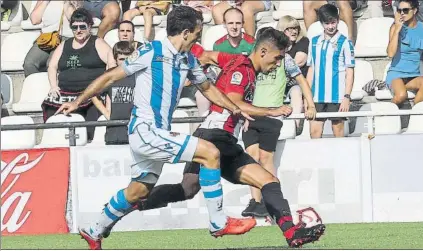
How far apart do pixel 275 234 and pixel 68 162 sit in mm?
2711

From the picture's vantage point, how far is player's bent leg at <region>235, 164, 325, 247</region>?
9.09 m

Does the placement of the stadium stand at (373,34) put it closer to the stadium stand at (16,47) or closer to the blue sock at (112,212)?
the stadium stand at (16,47)

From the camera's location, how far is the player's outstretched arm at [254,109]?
921 cm

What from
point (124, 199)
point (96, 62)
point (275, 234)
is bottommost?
point (275, 234)

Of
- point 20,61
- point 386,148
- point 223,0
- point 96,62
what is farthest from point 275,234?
point 20,61

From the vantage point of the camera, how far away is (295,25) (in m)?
13.0

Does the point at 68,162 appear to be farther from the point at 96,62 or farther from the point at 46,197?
the point at 96,62

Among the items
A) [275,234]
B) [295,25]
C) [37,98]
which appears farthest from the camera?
[37,98]

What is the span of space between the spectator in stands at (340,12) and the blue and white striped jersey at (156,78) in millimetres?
5295

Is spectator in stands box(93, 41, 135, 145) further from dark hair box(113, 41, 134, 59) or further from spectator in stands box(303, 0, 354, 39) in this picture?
spectator in stands box(303, 0, 354, 39)

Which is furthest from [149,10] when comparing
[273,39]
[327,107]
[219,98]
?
[219,98]

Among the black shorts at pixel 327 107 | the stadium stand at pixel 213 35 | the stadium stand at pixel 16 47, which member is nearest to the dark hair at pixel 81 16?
the stadium stand at pixel 213 35

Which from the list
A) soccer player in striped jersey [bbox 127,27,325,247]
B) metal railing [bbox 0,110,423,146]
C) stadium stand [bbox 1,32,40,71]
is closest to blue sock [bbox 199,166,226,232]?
soccer player in striped jersey [bbox 127,27,325,247]

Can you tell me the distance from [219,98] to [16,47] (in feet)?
23.2
